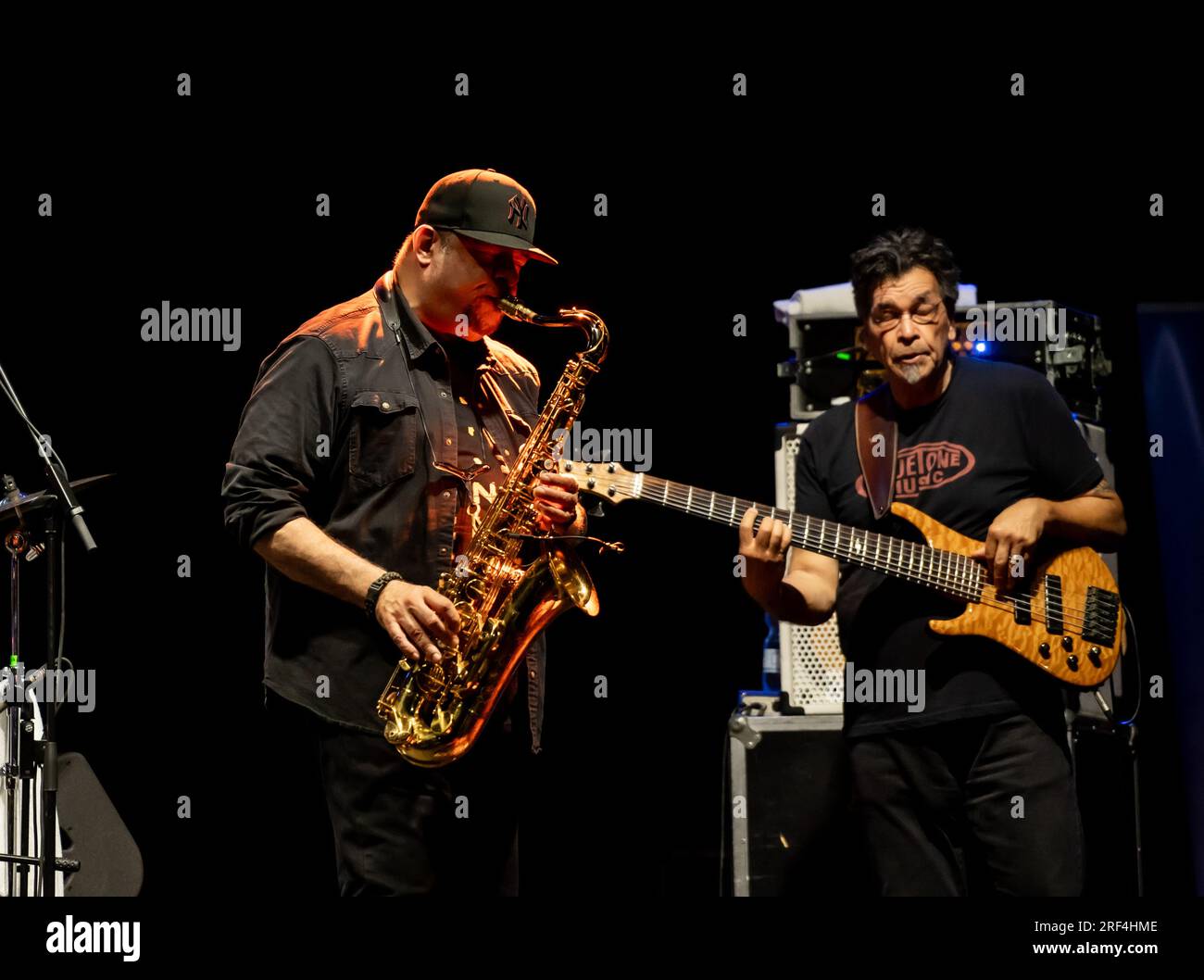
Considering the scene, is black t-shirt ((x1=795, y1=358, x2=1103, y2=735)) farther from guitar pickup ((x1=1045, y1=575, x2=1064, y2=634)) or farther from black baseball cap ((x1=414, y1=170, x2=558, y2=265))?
black baseball cap ((x1=414, y1=170, x2=558, y2=265))

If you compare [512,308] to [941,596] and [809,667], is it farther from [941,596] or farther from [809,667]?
[809,667]

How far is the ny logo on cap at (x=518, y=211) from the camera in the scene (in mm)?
2850

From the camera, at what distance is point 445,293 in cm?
284

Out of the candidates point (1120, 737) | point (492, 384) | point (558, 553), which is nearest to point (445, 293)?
point (492, 384)

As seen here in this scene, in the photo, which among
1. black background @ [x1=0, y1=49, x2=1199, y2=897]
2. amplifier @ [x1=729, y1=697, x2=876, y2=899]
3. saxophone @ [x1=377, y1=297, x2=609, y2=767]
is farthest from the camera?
black background @ [x1=0, y1=49, x2=1199, y2=897]

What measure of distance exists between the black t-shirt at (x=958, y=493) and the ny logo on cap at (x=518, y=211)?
105 cm

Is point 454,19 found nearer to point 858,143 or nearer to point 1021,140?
point 858,143

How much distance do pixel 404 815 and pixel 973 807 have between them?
133 centimetres

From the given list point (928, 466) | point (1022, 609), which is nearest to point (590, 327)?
point (928, 466)

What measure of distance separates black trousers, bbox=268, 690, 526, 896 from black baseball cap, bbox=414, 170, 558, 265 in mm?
1089

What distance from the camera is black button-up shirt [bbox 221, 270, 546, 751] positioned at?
257cm

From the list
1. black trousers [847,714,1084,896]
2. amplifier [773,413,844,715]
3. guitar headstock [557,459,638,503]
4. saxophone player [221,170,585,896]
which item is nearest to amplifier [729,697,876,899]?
amplifier [773,413,844,715]

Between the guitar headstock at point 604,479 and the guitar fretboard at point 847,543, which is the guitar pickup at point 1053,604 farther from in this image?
the guitar headstock at point 604,479

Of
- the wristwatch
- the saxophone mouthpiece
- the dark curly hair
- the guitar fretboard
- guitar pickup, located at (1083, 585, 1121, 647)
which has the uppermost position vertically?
the dark curly hair
